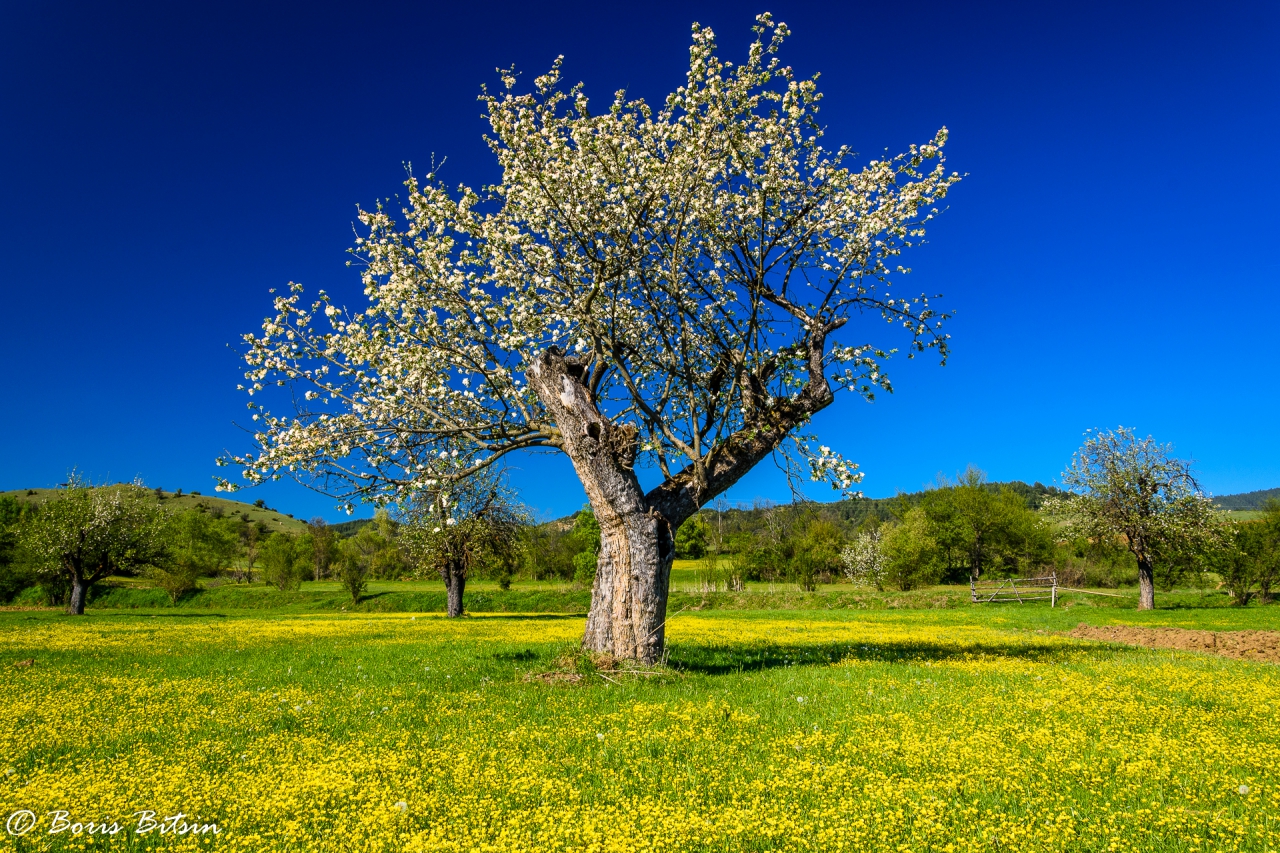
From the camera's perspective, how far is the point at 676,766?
712 centimetres

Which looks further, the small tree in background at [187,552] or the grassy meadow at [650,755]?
the small tree in background at [187,552]

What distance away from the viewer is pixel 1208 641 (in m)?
20.6

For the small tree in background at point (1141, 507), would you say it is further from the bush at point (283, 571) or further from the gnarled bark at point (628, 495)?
the bush at point (283, 571)

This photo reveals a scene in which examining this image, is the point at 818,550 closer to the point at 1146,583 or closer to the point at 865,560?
the point at 865,560

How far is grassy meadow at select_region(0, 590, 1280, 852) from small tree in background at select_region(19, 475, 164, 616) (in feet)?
111

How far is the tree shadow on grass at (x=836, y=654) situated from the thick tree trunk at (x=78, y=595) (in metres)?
44.0

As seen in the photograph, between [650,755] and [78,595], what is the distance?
50604mm

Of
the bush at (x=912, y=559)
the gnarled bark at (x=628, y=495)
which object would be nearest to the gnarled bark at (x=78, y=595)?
the gnarled bark at (x=628, y=495)

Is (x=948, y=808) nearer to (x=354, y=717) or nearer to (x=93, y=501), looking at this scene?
(x=354, y=717)

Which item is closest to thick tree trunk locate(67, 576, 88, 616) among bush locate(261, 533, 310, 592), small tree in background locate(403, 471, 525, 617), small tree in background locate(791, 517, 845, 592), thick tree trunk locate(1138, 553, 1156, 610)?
small tree in background locate(403, 471, 525, 617)

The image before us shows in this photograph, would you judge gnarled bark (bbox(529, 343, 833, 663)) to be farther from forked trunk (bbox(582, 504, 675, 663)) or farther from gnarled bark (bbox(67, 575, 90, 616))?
gnarled bark (bbox(67, 575, 90, 616))

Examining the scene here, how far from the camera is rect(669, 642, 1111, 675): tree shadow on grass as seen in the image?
1488 centimetres

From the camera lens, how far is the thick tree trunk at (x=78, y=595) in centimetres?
4116

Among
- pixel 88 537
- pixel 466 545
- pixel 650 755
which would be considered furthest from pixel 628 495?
pixel 88 537
